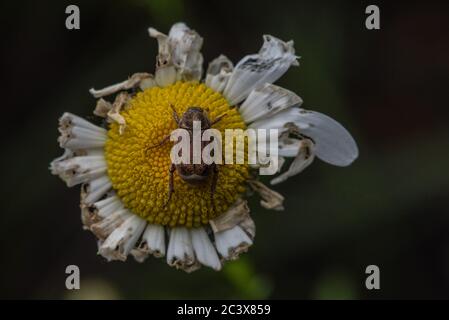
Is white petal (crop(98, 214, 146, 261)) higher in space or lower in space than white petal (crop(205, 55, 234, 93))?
lower

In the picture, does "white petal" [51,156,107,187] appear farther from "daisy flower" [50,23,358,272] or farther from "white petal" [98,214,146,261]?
"white petal" [98,214,146,261]

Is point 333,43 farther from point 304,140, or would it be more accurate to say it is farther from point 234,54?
point 304,140

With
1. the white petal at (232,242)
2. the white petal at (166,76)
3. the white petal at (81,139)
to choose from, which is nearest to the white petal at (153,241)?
the white petal at (232,242)

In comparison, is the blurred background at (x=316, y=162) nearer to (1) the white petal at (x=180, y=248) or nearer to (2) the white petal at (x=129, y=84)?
(1) the white petal at (x=180, y=248)

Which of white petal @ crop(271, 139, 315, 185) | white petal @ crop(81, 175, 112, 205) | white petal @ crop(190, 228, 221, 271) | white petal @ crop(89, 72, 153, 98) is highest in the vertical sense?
white petal @ crop(89, 72, 153, 98)

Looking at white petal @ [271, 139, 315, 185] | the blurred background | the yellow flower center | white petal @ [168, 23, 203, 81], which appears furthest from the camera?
the blurred background

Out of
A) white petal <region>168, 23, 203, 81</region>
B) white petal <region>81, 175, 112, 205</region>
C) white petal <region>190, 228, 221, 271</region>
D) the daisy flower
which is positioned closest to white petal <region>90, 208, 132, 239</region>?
the daisy flower

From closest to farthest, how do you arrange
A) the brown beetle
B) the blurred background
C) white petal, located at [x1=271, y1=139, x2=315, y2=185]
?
the brown beetle → white petal, located at [x1=271, y1=139, x2=315, y2=185] → the blurred background
